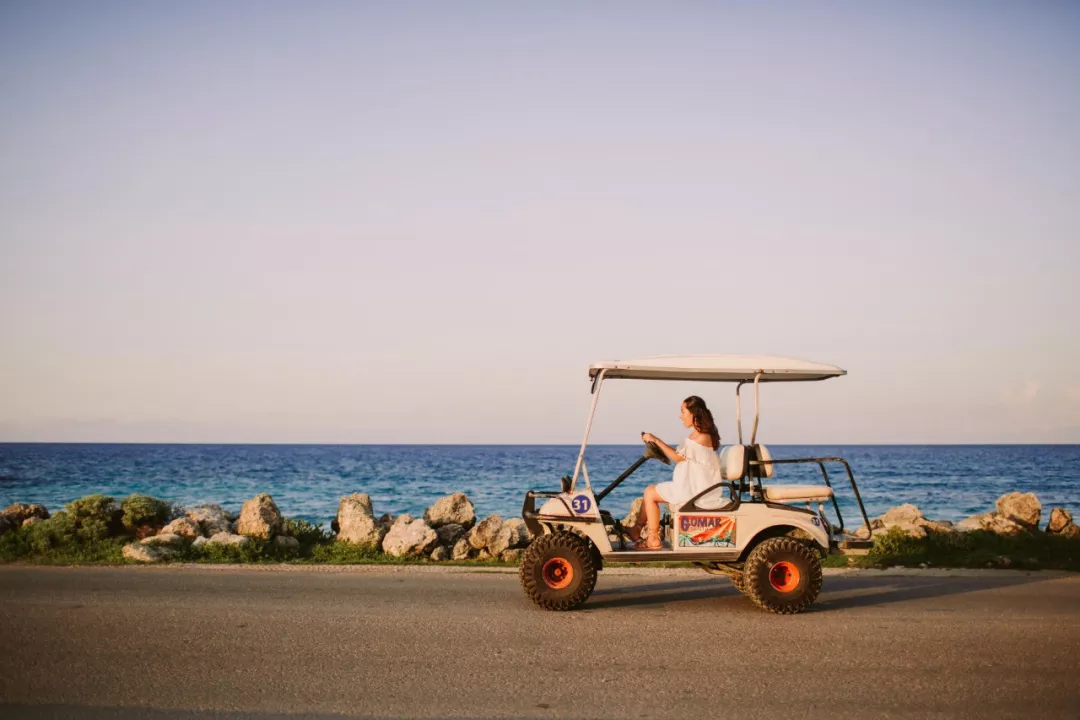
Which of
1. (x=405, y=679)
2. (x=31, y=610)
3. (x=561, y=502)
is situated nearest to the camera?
(x=405, y=679)

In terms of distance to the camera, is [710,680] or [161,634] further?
[161,634]

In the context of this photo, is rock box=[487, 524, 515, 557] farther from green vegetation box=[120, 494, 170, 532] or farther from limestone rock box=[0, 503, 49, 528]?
limestone rock box=[0, 503, 49, 528]

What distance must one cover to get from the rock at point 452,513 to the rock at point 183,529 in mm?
3803

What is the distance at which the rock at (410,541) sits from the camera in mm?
13609

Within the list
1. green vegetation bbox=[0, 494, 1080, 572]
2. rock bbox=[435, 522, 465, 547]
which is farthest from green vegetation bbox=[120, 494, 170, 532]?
rock bbox=[435, 522, 465, 547]

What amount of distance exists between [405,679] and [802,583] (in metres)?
4.47

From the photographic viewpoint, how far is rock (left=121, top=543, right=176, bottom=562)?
12.5m

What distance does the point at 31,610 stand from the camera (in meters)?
8.59

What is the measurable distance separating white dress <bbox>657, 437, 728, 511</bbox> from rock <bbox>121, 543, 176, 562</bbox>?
24.9 feet

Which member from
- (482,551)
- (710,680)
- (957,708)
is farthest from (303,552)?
(957,708)

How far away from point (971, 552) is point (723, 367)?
6399 millimetres

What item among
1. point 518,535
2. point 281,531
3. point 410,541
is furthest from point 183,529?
point 518,535

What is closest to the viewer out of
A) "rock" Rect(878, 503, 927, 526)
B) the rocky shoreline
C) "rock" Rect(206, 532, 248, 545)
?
"rock" Rect(206, 532, 248, 545)

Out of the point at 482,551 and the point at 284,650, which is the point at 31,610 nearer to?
the point at 284,650
